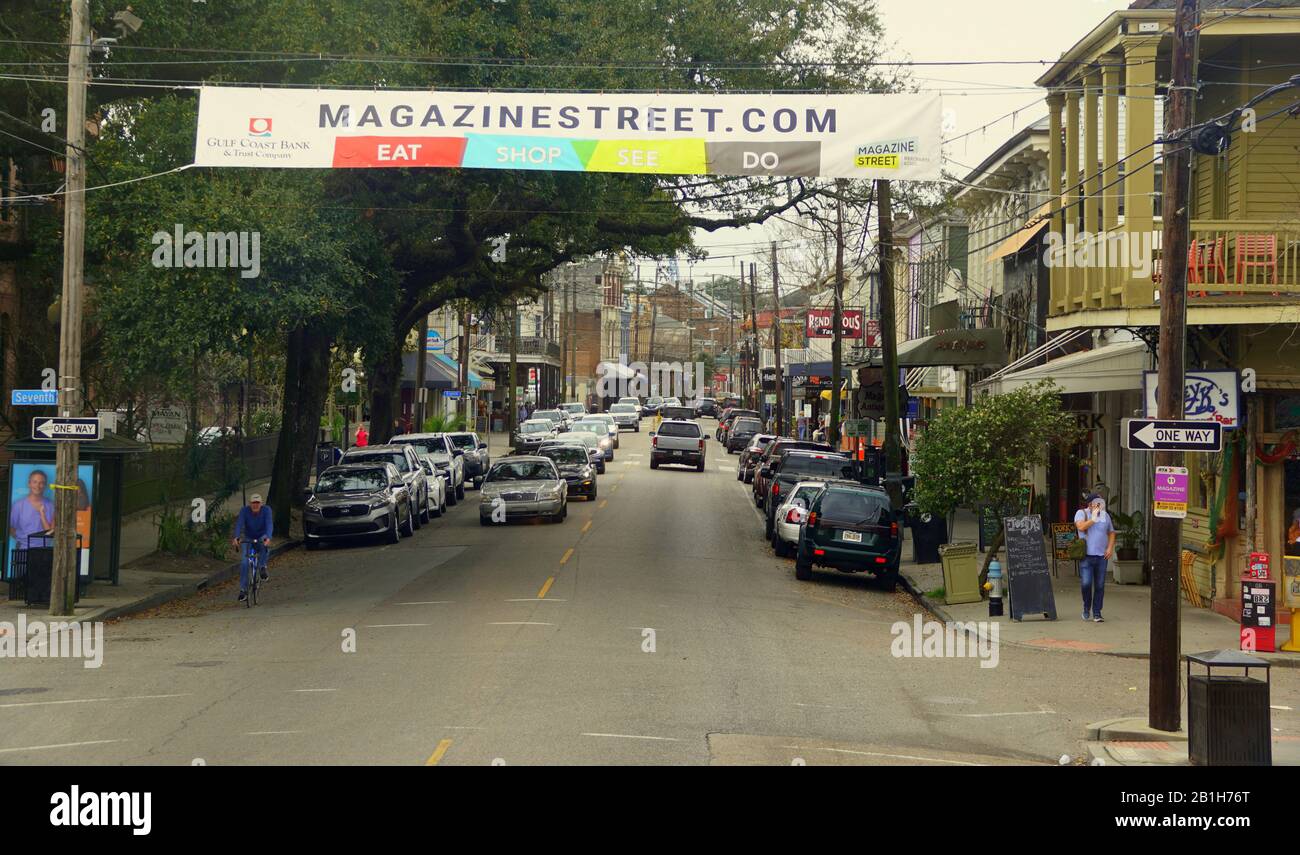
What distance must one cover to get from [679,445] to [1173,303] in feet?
130

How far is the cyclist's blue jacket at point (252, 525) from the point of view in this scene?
20219 millimetres

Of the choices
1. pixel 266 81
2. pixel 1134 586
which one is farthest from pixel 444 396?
pixel 1134 586

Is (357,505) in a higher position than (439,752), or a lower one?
higher

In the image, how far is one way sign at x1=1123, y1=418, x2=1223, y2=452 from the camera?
12.2m

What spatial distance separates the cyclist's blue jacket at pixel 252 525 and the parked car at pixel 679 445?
1273 inches

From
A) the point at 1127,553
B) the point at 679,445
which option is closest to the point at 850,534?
the point at 1127,553

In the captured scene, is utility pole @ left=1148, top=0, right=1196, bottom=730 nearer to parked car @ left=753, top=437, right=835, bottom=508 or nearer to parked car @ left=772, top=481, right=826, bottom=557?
parked car @ left=772, top=481, right=826, bottom=557

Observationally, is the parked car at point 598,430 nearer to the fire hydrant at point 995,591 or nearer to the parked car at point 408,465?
the parked car at point 408,465

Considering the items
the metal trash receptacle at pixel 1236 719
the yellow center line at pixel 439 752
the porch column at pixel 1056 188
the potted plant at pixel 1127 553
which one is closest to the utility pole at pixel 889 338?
the porch column at pixel 1056 188

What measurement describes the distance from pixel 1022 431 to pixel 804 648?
21.4 feet

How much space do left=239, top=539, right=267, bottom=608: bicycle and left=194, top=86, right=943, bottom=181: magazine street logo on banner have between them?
18.8 feet

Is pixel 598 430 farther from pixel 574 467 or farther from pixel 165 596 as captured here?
pixel 165 596

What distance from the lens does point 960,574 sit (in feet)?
69.6
